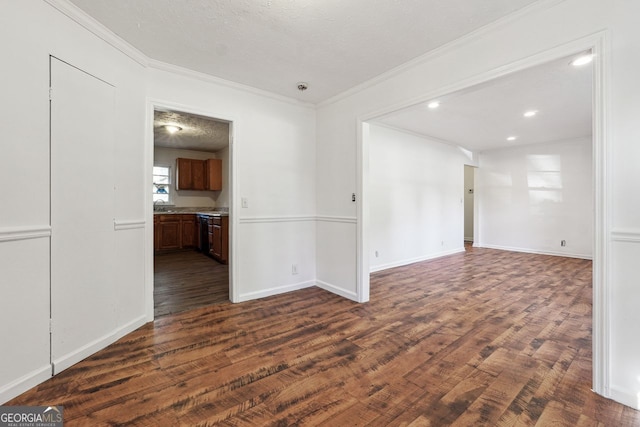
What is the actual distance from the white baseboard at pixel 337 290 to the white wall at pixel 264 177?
0.52ft

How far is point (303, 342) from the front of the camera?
2262mm

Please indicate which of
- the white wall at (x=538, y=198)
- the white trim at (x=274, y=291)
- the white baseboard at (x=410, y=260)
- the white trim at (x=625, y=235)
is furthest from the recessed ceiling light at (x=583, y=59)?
the white wall at (x=538, y=198)

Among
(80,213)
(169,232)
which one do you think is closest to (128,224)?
(80,213)

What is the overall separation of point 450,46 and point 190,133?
16.5ft

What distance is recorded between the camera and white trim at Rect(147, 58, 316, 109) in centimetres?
264

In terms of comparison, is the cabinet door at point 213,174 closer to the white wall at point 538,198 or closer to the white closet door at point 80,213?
the white closet door at point 80,213

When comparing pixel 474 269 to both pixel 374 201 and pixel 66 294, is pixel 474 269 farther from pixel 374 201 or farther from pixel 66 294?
pixel 66 294

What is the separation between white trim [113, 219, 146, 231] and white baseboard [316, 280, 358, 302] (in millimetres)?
2235

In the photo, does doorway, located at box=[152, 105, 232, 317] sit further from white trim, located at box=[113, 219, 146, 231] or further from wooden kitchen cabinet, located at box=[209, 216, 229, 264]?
white trim, located at box=[113, 219, 146, 231]

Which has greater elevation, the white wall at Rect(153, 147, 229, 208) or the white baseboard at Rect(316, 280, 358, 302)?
the white wall at Rect(153, 147, 229, 208)

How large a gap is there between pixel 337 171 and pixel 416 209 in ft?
8.95

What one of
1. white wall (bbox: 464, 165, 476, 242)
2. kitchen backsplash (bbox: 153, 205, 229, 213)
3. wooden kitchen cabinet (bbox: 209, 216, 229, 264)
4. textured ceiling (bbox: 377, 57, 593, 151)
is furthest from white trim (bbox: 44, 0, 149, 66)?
white wall (bbox: 464, 165, 476, 242)

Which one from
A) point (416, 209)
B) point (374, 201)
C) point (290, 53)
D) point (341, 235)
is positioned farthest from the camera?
point (416, 209)

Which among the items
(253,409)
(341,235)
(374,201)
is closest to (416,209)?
(374,201)
